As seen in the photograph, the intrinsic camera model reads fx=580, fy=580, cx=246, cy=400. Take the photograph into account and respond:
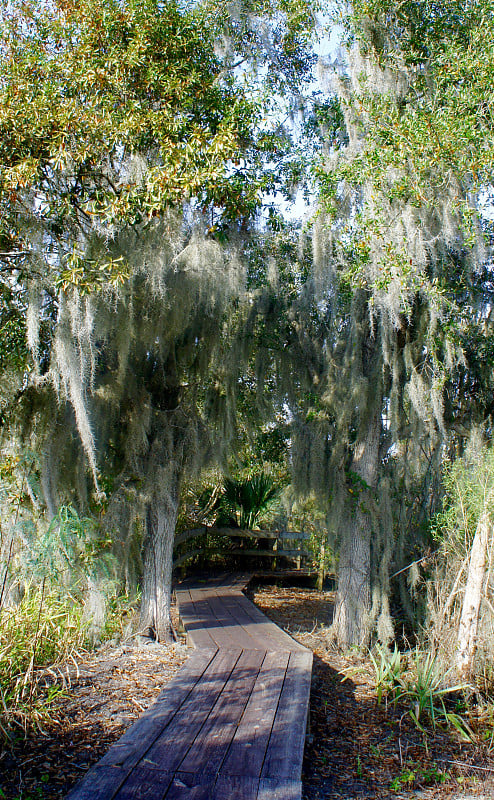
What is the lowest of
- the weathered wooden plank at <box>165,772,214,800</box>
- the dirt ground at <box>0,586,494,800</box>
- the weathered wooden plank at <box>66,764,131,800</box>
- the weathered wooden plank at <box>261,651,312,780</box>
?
the dirt ground at <box>0,586,494,800</box>

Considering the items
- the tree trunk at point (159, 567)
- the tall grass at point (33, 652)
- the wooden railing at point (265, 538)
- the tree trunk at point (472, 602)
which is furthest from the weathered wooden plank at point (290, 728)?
the wooden railing at point (265, 538)

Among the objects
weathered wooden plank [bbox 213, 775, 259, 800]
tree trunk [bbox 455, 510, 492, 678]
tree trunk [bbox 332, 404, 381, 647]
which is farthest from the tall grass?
tree trunk [bbox 455, 510, 492, 678]

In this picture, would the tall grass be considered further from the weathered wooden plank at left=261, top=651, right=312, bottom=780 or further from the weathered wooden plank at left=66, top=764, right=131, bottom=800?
the weathered wooden plank at left=261, top=651, right=312, bottom=780

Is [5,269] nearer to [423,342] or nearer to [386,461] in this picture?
[423,342]

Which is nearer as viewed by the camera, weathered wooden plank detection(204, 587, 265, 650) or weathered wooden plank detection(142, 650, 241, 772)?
weathered wooden plank detection(142, 650, 241, 772)

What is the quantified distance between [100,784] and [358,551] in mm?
3714

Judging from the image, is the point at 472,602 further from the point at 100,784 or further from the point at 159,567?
the point at 100,784

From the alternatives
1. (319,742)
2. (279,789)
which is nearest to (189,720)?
(279,789)

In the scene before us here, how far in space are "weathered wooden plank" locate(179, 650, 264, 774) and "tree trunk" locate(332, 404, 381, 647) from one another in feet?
5.78

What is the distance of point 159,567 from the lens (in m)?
4.94

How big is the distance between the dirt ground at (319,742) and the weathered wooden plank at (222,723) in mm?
467

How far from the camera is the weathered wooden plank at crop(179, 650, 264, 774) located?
7.98 ft

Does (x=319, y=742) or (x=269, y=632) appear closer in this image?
(x=319, y=742)

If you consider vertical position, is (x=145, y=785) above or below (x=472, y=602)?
below
